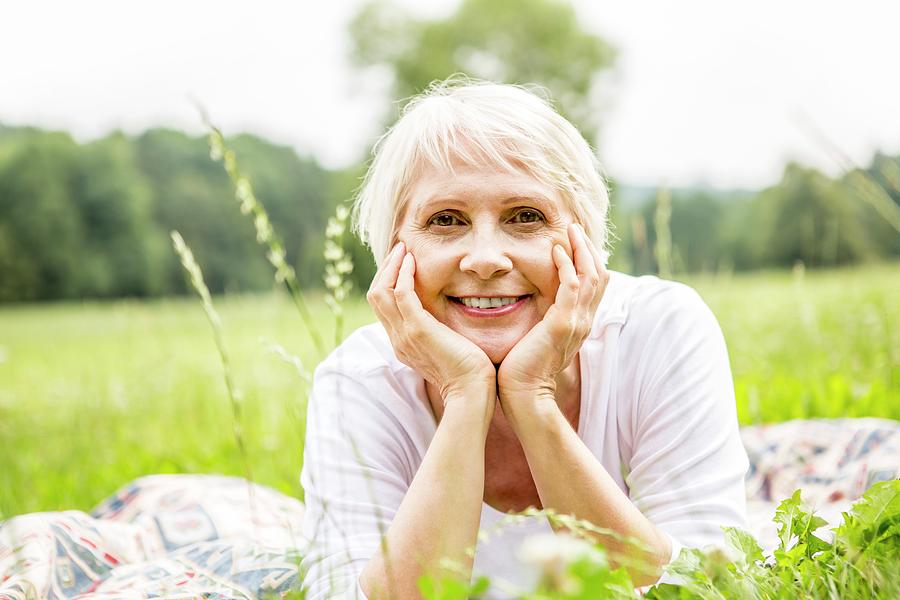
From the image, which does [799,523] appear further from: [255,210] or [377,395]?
[255,210]

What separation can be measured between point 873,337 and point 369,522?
3.92 meters

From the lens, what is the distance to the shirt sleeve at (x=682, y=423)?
2238 mm

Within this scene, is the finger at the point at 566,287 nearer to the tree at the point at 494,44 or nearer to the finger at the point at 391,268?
the finger at the point at 391,268

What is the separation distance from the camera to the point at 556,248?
2.41m

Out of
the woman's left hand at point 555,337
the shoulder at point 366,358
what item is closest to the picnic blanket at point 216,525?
the shoulder at point 366,358

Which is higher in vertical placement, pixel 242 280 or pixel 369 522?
pixel 369 522

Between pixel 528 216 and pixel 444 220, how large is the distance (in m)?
0.25

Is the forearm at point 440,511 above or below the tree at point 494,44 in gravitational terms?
below

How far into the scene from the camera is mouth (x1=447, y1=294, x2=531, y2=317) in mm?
2391

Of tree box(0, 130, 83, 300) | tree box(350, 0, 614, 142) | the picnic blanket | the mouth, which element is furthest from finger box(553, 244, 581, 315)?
tree box(0, 130, 83, 300)

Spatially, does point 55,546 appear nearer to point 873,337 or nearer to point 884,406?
point 884,406

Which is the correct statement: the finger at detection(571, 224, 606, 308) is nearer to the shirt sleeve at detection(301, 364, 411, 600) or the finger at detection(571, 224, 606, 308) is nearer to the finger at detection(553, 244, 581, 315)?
the finger at detection(553, 244, 581, 315)

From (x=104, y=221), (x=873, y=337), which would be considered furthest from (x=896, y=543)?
(x=104, y=221)

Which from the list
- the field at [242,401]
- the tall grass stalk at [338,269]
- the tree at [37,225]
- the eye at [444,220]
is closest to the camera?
the tall grass stalk at [338,269]
